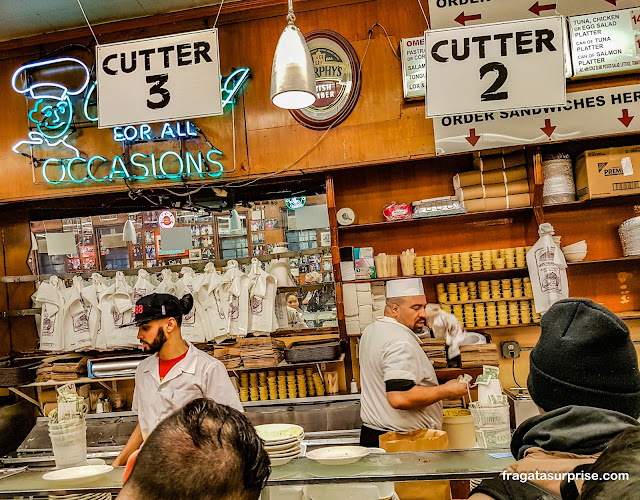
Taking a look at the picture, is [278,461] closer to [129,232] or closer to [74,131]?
[129,232]

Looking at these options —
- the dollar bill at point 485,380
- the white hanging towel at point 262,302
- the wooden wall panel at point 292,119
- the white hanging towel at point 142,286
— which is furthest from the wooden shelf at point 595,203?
the white hanging towel at point 142,286

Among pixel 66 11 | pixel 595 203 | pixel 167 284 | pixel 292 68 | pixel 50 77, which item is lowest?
pixel 167 284

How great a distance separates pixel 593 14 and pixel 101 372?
16.5 feet

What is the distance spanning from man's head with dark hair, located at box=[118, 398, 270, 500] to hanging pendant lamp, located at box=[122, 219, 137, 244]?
4.72m

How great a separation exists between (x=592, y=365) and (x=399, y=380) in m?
2.01

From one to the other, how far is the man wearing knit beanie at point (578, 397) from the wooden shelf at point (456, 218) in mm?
3389

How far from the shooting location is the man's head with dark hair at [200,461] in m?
0.89

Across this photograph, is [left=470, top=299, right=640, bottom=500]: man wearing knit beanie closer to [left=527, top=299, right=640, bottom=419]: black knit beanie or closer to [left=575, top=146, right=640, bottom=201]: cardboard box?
[left=527, top=299, right=640, bottom=419]: black knit beanie

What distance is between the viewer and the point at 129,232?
542 cm

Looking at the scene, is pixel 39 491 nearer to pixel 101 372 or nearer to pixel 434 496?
pixel 434 496

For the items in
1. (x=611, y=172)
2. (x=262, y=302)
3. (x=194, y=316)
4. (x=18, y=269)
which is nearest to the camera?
(x=611, y=172)

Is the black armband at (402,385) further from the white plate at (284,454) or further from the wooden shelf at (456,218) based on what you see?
the wooden shelf at (456,218)

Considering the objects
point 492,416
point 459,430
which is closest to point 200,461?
point 492,416

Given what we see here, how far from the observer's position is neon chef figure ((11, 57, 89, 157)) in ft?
16.9
